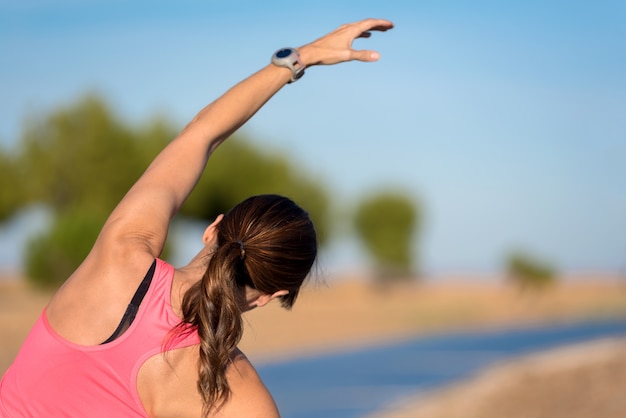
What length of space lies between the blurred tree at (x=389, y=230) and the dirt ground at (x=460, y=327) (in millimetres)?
1395

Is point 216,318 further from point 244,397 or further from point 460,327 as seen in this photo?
point 460,327

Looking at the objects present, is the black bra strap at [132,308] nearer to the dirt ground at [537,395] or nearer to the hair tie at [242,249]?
the hair tie at [242,249]

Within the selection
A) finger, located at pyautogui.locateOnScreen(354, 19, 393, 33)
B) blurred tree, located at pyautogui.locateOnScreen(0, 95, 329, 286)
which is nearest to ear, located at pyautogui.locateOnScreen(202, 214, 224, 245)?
finger, located at pyautogui.locateOnScreen(354, 19, 393, 33)

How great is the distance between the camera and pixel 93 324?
2270 millimetres

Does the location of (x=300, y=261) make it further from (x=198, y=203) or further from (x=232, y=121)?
(x=198, y=203)

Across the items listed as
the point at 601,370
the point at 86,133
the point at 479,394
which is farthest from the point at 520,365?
the point at 86,133

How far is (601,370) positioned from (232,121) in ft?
38.8

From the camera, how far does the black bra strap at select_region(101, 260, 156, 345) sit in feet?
7.46

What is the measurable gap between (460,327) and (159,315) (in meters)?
27.2

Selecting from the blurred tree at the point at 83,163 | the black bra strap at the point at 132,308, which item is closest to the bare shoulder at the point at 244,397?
the black bra strap at the point at 132,308

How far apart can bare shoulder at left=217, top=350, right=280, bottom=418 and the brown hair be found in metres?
0.03

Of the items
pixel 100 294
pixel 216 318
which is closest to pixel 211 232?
pixel 216 318

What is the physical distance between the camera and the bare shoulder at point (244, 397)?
237cm

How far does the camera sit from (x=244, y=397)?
240cm
